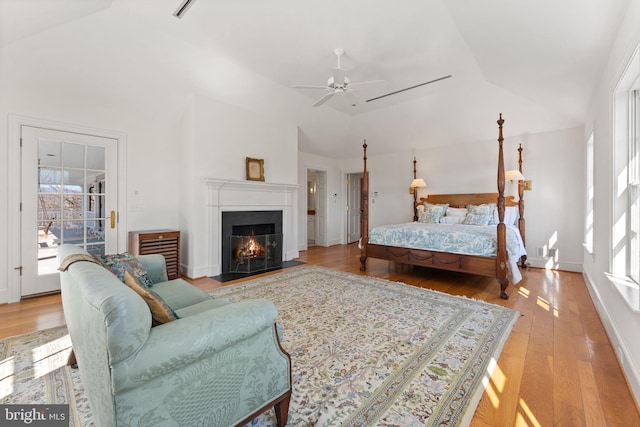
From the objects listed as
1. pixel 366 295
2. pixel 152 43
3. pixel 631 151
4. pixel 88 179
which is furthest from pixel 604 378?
pixel 88 179

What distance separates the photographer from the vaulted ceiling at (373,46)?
2527 mm

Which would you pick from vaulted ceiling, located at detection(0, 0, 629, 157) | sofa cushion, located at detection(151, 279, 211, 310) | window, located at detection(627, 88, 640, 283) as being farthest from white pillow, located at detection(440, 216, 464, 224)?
sofa cushion, located at detection(151, 279, 211, 310)

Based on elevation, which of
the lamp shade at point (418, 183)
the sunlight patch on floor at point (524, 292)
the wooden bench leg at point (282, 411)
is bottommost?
the sunlight patch on floor at point (524, 292)

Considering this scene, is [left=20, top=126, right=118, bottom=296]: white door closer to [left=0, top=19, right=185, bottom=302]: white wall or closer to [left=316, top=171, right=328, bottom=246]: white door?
[left=0, top=19, right=185, bottom=302]: white wall

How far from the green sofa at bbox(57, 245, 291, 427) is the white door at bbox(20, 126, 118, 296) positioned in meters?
3.00

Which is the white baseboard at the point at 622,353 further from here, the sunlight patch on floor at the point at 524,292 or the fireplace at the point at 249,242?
the fireplace at the point at 249,242

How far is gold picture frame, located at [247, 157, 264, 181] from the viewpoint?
4991 millimetres

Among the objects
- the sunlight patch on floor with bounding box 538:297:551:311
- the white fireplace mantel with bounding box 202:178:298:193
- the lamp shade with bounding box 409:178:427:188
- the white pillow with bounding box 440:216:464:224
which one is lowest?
the sunlight patch on floor with bounding box 538:297:551:311

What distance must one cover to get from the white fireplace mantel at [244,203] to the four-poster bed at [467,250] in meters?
1.58

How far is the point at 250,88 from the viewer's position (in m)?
4.60

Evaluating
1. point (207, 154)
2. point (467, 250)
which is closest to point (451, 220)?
point (467, 250)

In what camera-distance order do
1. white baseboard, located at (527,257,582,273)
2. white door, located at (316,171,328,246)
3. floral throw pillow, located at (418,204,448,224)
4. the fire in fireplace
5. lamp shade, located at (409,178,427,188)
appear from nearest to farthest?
white baseboard, located at (527,257,582,273) < the fire in fireplace < floral throw pillow, located at (418,204,448,224) < lamp shade, located at (409,178,427,188) < white door, located at (316,171,328,246)

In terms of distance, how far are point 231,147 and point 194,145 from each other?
0.64 m

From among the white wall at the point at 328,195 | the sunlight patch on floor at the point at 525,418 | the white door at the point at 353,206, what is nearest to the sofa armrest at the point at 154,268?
the sunlight patch on floor at the point at 525,418
